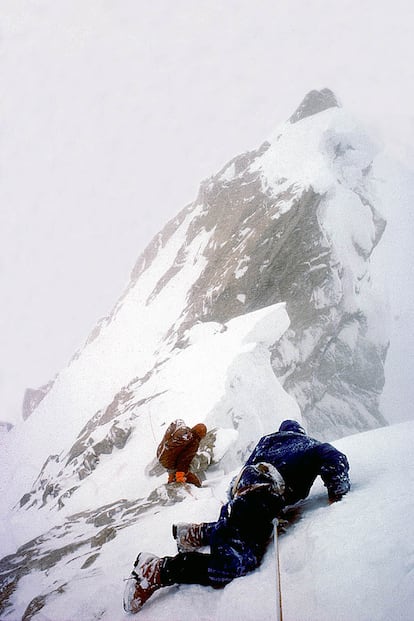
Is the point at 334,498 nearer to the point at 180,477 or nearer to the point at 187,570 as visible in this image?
the point at 187,570

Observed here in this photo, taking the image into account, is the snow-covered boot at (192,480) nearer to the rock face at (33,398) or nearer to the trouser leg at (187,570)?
the trouser leg at (187,570)

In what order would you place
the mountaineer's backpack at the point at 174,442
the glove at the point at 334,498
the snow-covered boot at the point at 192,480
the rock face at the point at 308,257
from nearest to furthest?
the glove at the point at 334,498, the mountaineer's backpack at the point at 174,442, the snow-covered boot at the point at 192,480, the rock face at the point at 308,257

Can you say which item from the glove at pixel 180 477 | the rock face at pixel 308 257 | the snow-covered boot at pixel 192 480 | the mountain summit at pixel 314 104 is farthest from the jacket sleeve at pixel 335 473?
the mountain summit at pixel 314 104

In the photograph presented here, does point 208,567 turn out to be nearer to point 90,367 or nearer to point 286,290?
point 286,290

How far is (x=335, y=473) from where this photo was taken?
3.07m

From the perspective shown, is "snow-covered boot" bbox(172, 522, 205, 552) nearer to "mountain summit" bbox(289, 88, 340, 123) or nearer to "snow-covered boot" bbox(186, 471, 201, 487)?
"snow-covered boot" bbox(186, 471, 201, 487)

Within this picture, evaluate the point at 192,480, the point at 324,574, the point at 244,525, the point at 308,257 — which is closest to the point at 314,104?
the point at 308,257

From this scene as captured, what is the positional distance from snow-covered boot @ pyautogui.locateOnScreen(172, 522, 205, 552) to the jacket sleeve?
55.3 inches

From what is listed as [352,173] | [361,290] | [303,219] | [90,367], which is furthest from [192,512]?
[352,173]

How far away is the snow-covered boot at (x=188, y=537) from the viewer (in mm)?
3244

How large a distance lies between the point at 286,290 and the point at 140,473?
1593 cm

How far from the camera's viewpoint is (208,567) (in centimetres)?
264

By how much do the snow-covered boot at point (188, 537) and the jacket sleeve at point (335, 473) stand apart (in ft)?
4.61

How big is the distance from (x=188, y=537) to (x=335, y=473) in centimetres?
166
